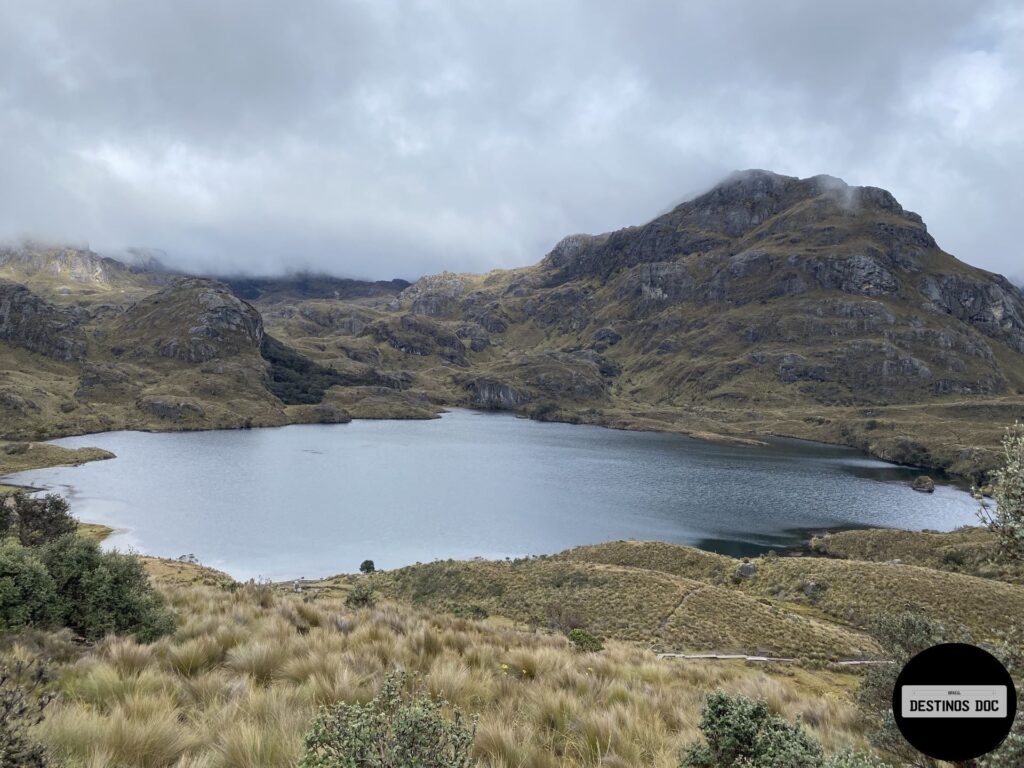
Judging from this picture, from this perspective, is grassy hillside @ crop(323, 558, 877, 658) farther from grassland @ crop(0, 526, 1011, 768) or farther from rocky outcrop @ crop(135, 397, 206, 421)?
rocky outcrop @ crop(135, 397, 206, 421)

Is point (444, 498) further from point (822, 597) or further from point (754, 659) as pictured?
point (754, 659)

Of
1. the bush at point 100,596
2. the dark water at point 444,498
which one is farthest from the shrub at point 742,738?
the dark water at point 444,498

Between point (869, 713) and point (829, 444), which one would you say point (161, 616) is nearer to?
Result: point (869, 713)

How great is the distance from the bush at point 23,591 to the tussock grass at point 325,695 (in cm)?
223

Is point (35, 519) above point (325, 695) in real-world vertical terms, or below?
below

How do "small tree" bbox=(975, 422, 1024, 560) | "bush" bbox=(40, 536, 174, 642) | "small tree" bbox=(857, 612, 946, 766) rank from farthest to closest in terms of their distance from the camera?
A: "bush" bbox=(40, 536, 174, 642) → "small tree" bbox=(975, 422, 1024, 560) → "small tree" bbox=(857, 612, 946, 766)

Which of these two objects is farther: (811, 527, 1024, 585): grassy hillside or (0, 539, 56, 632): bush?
(811, 527, 1024, 585): grassy hillside

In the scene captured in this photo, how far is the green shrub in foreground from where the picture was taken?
409 cm

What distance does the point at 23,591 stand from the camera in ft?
28.6

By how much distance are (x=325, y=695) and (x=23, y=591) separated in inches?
269

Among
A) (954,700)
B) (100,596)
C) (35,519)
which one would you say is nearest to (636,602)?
(100,596)

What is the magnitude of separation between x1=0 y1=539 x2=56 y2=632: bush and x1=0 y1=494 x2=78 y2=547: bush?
30.4 meters

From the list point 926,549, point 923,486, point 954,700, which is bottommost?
point 926,549

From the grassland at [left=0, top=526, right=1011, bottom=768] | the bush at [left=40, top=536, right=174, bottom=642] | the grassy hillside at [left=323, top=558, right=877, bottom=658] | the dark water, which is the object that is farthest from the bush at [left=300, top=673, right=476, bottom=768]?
the dark water
